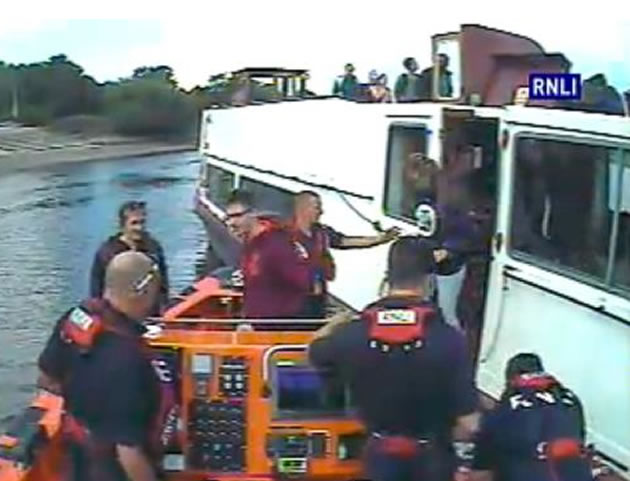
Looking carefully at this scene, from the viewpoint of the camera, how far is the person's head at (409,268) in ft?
17.6

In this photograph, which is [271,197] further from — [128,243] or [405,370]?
[405,370]

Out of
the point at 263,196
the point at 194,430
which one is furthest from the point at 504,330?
the point at 263,196

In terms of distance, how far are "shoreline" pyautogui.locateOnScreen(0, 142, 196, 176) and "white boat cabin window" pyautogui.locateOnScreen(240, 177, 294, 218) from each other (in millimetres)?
32689

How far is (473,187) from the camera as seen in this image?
8.56m

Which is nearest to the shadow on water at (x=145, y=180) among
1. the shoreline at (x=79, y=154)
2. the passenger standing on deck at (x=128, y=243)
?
the shoreline at (x=79, y=154)

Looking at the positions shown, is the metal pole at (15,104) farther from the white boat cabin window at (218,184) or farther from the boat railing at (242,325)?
the boat railing at (242,325)

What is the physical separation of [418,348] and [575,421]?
68 centimetres

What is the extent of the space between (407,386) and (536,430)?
1.75 feet

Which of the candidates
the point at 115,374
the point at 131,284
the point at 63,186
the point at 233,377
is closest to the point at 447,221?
the point at 233,377

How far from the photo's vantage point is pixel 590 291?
22.6ft

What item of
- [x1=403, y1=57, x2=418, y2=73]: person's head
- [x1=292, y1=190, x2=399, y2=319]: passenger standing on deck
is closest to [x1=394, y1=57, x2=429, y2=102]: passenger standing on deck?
[x1=403, y1=57, x2=418, y2=73]: person's head

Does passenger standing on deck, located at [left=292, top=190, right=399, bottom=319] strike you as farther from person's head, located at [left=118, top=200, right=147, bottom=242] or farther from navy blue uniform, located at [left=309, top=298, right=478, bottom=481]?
navy blue uniform, located at [left=309, top=298, right=478, bottom=481]

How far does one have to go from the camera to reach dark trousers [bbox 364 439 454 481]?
5.53 m

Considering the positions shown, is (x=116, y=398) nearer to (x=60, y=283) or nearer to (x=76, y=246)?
(x=60, y=283)
